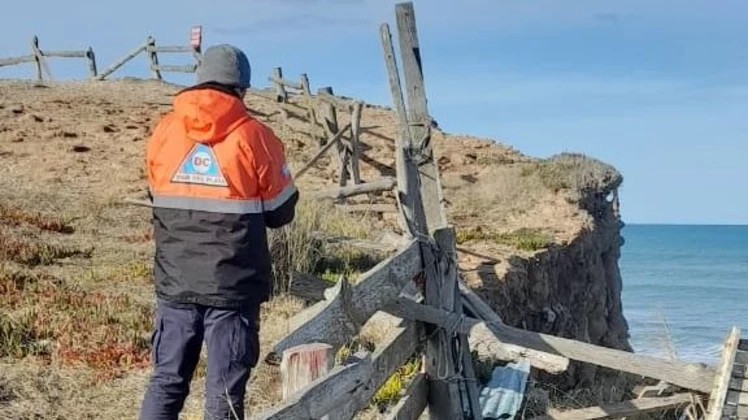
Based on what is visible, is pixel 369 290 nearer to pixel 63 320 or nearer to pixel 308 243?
pixel 63 320

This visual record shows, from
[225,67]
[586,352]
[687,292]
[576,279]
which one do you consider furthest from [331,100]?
[687,292]

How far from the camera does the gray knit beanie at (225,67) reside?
4.66 metres

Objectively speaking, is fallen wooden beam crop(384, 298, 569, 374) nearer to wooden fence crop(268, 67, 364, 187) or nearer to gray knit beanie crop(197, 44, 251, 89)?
gray knit beanie crop(197, 44, 251, 89)

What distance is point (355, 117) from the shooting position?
68.7 feet

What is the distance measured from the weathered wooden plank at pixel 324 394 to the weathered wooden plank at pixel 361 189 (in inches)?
247

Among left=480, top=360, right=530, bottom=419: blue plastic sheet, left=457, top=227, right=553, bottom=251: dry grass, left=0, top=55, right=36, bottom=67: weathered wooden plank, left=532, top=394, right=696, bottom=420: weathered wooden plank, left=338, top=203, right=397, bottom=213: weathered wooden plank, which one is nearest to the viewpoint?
left=532, top=394, right=696, bottom=420: weathered wooden plank

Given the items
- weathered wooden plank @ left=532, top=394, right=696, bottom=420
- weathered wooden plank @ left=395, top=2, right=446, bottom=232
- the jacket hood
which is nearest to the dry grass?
weathered wooden plank @ left=395, top=2, right=446, bottom=232

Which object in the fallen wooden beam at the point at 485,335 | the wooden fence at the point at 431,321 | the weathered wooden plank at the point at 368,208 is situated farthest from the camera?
the weathered wooden plank at the point at 368,208

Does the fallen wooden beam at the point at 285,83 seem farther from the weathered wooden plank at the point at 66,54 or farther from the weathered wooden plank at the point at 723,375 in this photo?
the weathered wooden plank at the point at 723,375

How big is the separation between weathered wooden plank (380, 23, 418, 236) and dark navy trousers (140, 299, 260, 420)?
3591 mm

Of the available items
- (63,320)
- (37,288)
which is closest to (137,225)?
(37,288)

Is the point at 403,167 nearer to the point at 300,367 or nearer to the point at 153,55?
the point at 300,367

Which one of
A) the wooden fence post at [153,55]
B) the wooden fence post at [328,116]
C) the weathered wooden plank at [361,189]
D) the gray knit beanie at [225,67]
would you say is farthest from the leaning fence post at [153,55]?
the gray knit beanie at [225,67]

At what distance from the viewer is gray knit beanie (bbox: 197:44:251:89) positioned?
15.3ft
